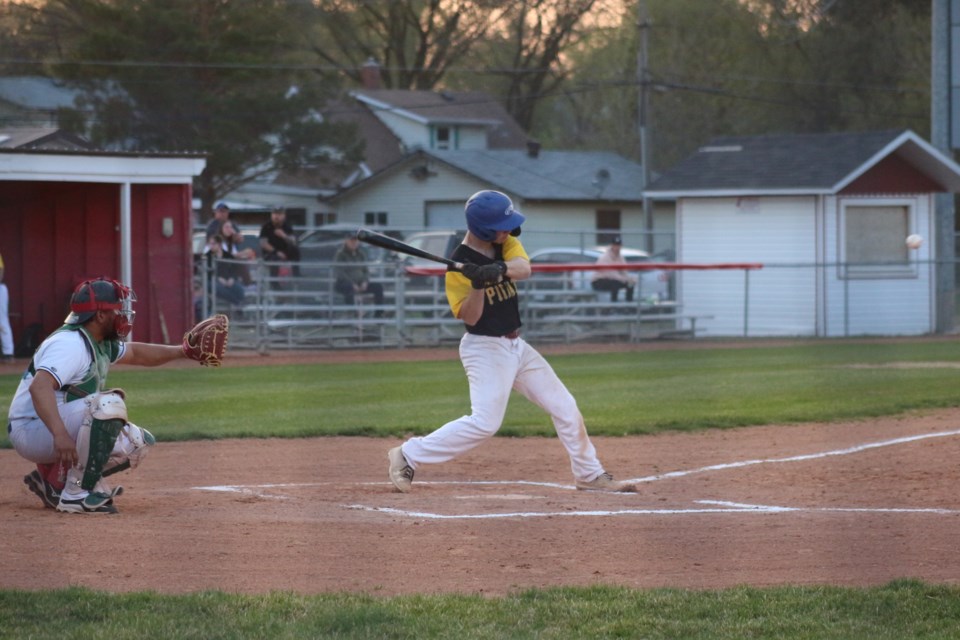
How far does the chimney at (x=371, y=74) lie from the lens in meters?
51.0

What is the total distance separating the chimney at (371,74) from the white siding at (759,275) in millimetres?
26394

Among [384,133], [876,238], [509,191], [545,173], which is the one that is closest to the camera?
[876,238]

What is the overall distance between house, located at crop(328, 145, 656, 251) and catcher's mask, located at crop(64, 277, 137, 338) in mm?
34054

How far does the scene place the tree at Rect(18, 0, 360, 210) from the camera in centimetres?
3681

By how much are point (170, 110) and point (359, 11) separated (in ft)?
49.7

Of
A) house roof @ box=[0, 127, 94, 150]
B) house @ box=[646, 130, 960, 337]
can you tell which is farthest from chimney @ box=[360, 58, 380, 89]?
house roof @ box=[0, 127, 94, 150]

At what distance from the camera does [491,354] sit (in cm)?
799

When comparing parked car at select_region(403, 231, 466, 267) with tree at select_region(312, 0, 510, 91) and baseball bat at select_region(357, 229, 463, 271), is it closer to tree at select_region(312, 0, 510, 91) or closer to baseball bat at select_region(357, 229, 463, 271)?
baseball bat at select_region(357, 229, 463, 271)

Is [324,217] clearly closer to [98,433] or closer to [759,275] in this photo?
[759,275]

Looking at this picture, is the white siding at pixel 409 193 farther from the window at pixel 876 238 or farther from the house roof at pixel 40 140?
the house roof at pixel 40 140

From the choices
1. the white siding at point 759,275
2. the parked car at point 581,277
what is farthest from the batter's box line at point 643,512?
the white siding at point 759,275

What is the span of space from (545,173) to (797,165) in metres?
17.9

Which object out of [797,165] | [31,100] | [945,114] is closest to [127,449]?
[797,165]

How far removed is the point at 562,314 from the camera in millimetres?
23125
